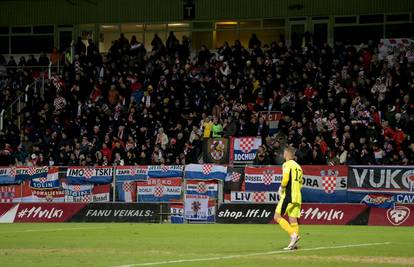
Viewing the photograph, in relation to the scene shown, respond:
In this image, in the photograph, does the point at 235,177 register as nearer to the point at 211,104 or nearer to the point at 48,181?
the point at 48,181

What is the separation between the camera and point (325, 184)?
28.2 metres

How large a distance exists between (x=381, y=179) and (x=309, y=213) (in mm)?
2546

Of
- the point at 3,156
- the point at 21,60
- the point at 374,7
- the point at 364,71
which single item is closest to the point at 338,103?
the point at 364,71

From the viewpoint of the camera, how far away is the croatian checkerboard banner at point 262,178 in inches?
1141

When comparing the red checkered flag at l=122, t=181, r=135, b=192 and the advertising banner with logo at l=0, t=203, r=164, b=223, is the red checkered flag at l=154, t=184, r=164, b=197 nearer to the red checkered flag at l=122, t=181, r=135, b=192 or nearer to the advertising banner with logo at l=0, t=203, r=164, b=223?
the advertising banner with logo at l=0, t=203, r=164, b=223

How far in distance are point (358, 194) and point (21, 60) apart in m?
24.6

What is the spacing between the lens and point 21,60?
154 ft

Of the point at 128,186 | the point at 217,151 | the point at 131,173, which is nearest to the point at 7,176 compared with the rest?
the point at 128,186

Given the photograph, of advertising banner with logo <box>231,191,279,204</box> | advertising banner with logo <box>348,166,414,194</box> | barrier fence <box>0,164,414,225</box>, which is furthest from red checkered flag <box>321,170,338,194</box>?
advertising banner with logo <box>231,191,279,204</box>

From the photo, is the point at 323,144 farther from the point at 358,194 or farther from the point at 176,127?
the point at 176,127

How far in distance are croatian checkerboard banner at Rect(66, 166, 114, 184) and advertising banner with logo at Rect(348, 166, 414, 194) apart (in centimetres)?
852

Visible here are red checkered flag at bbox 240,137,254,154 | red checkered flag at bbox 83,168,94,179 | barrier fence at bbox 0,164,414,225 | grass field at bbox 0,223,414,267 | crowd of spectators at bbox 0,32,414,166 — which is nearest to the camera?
grass field at bbox 0,223,414,267

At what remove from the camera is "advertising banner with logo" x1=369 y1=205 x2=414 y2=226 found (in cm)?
2674

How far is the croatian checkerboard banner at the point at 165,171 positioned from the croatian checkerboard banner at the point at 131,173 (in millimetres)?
207
